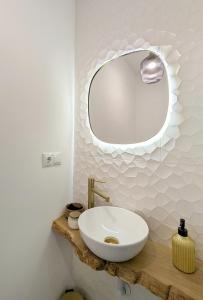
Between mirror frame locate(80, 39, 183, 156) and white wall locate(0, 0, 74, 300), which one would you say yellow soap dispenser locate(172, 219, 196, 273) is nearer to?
mirror frame locate(80, 39, 183, 156)

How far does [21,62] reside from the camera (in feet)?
3.07

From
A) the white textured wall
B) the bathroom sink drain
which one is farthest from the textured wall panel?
the bathroom sink drain

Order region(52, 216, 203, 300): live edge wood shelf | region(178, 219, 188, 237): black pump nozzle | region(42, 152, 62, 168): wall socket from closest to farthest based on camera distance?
region(52, 216, 203, 300): live edge wood shelf < region(178, 219, 188, 237): black pump nozzle < region(42, 152, 62, 168): wall socket

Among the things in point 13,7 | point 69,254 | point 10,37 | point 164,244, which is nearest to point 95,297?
point 69,254

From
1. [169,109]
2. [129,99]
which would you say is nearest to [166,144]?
[169,109]

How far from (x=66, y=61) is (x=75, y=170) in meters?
0.82

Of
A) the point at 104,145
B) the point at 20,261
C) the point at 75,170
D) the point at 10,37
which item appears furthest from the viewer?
the point at 75,170

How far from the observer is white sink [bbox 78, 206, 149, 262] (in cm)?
73

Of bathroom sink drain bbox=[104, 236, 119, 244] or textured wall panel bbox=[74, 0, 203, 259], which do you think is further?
bathroom sink drain bbox=[104, 236, 119, 244]

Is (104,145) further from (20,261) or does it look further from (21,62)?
(20,261)

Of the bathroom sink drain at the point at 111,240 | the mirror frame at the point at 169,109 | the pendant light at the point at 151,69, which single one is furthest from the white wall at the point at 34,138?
the pendant light at the point at 151,69

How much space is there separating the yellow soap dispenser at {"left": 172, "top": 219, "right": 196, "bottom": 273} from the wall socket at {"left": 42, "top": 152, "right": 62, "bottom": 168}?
0.84 metres

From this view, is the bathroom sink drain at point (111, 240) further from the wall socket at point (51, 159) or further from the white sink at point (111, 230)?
the wall socket at point (51, 159)

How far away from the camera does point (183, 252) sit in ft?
2.39
